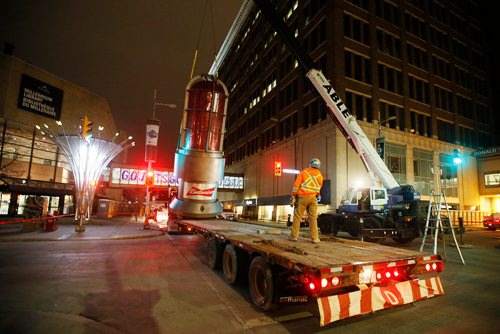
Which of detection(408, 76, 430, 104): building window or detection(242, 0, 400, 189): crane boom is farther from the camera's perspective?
detection(408, 76, 430, 104): building window

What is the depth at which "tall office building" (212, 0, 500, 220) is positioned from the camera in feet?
88.6

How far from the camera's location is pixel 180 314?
456cm

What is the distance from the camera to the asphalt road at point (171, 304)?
A: 4129 millimetres

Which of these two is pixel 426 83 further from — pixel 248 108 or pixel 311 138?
pixel 248 108

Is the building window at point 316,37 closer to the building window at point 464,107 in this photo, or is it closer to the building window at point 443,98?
the building window at point 443,98

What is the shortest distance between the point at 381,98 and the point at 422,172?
922 cm

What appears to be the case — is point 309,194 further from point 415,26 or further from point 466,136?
point 466,136

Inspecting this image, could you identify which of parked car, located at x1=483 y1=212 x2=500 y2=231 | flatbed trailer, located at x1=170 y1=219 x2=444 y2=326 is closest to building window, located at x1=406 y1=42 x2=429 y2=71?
parked car, located at x1=483 y1=212 x2=500 y2=231

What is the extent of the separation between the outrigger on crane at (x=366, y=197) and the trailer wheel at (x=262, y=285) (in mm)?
8579

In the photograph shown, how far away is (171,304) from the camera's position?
16.4ft

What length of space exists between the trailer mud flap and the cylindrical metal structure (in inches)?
290

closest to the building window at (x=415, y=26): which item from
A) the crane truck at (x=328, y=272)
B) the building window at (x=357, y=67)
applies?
the building window at (x=357, y=67)

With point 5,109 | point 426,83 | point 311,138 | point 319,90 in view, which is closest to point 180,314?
point 319,90

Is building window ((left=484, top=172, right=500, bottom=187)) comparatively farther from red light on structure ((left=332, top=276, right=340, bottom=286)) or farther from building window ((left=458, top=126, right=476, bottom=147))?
red light on structure ((left=332, top=276, right=340, bottom=286))
